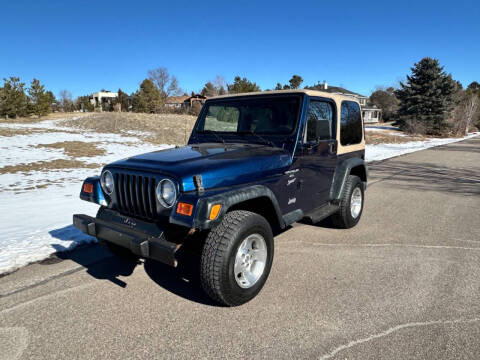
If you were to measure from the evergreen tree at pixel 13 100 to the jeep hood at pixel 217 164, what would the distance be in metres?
35.7

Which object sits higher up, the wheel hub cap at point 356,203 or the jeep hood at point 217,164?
the jeep hood at point 217,164

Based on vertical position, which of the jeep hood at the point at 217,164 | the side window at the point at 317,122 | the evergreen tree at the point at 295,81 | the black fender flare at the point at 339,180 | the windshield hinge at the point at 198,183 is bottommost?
the black fender flare at the point at 339,180

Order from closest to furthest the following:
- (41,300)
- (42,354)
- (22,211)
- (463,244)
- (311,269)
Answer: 1. (42,354)
2. (41,300)
3. (311,269)
4. (463,244)
5. (22,211)

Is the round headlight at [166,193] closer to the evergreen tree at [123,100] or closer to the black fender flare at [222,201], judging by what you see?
the black fender flare at [222,201]

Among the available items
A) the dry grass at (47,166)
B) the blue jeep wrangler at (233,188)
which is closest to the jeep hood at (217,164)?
the blue jeep wrangler at (233,188)

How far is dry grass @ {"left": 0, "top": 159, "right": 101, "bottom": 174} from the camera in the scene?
9348 mm

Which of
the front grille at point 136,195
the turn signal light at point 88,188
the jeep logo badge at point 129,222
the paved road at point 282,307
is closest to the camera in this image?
the paved road at point 282,307

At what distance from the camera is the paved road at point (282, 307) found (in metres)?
2.40

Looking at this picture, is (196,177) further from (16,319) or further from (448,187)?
(448,187)

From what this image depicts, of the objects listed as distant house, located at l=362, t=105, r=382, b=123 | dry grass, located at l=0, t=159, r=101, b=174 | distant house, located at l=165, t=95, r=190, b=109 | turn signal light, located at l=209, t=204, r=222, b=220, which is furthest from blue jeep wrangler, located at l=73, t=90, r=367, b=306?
distant house, located at l=362, t=105, r=382, b=123

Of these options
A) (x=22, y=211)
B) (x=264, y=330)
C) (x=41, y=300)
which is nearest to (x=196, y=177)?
(x=264, y=330)

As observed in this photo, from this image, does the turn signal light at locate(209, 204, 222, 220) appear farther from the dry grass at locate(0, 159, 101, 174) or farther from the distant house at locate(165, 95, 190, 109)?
the distant house at locate(165, 95, 190, 109)

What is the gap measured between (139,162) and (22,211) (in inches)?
154

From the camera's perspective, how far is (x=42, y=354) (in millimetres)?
2342
